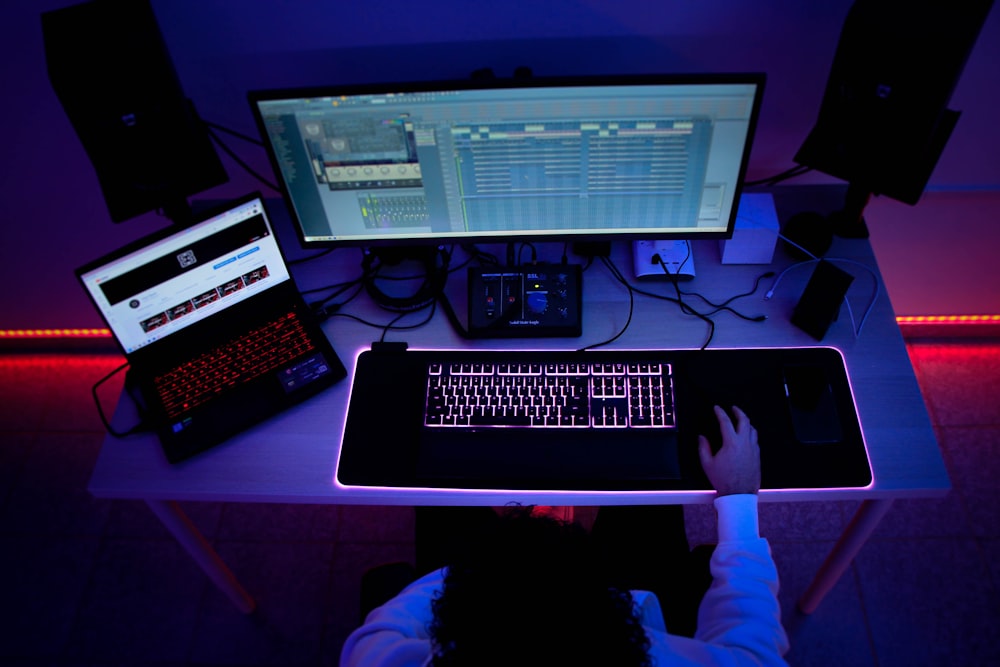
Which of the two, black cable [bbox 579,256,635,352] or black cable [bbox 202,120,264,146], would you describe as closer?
black cable [bbox 579,256,635,352]

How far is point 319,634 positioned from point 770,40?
1.89 meters

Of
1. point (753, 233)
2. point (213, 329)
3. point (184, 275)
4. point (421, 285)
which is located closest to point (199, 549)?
point (213, 329)

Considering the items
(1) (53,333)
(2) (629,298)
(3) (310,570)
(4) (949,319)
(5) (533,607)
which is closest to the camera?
(5) (533,607)

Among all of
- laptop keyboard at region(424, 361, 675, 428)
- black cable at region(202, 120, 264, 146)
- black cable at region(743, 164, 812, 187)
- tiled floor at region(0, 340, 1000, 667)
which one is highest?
black cable at region(202, 120, 264, 146)

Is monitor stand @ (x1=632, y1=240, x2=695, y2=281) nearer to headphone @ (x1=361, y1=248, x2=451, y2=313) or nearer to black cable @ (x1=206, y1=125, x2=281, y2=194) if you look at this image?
headphone @ (x1=361, y1=248, x2=451, y2=313)

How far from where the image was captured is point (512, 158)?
127 centimetres

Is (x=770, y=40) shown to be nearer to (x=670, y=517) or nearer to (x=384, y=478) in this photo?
(x=670, y=517)

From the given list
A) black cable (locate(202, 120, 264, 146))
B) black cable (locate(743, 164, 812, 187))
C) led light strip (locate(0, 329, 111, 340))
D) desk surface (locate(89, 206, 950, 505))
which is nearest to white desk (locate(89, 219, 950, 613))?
desk surface (locate(89, 206, 950, 505))

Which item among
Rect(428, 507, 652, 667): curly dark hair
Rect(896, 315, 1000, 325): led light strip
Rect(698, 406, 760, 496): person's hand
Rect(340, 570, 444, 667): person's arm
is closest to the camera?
Rect(428, 507, 652, 667): curly dark hair

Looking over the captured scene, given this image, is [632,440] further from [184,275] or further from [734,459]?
[184,275]

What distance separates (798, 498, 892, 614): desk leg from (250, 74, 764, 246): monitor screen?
2.08ft

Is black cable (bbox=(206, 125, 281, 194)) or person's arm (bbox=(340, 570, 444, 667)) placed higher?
black cable (bbox=(206, 125, 281, 194))

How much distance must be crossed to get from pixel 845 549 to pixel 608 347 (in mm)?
746

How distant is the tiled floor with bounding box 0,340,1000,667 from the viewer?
6.07ft
